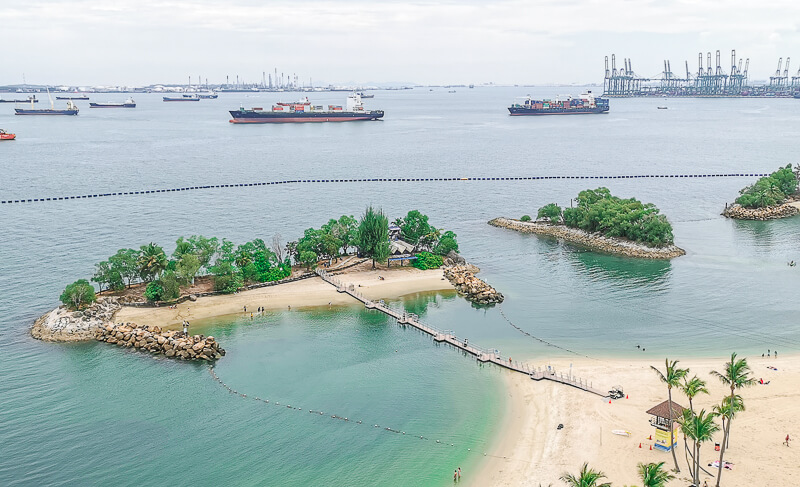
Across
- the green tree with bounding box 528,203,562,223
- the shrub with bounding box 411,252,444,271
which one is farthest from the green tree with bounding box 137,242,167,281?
the green tree with bounding box 528,203,562,223

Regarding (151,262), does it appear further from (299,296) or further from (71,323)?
(299,296)

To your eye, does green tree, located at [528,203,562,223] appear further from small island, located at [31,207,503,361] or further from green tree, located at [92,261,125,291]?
green tree, located at [92,261,125,291]

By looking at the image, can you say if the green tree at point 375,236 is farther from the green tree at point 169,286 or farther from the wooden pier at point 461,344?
the green tree at point 169,286

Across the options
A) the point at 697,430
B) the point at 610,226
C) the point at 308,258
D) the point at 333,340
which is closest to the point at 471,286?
the point at 333,340

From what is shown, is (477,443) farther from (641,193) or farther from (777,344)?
(641,193)

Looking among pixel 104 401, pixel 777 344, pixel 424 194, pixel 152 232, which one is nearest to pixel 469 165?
pixel 424 194
